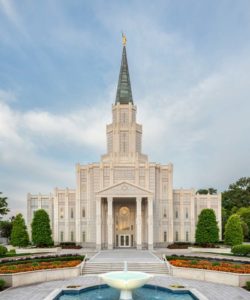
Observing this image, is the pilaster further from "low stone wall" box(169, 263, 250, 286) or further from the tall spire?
"low stone wall" box(169, 263, 250, 286)

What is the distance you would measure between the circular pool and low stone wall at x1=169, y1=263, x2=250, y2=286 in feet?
14.2

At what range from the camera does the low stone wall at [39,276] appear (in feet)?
73.7

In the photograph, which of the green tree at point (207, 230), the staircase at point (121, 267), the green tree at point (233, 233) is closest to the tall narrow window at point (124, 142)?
the green tree at point (207, 230)

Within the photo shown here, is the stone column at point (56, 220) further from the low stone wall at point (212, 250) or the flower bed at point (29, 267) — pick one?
the flower bed at point (29, 267)

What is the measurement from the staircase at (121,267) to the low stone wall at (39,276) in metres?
1.73

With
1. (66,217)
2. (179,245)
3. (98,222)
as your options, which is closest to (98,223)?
(98,222)

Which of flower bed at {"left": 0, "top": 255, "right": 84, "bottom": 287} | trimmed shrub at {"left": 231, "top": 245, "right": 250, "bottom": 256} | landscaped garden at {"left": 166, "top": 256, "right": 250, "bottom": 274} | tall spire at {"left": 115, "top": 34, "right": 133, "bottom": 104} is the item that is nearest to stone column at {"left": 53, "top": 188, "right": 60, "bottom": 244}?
tall spire at {"left": 115, "top": 34, "right": 133, "bottom": 104}

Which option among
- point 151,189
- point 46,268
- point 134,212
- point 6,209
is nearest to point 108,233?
point 134,212

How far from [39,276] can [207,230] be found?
29931mm

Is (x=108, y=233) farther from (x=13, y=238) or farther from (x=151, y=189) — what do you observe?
(x=13, y=238)

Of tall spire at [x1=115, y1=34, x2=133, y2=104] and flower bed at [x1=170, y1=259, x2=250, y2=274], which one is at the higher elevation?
tall spire at [x1=115, y1=34, x2=133, y2=104]

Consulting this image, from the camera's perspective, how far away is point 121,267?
2920cm

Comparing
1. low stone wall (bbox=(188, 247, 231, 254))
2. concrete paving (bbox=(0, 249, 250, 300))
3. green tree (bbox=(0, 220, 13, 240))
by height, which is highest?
concrete paving (bbox=(0, 249, 250, 300))

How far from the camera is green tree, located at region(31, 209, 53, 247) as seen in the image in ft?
157
